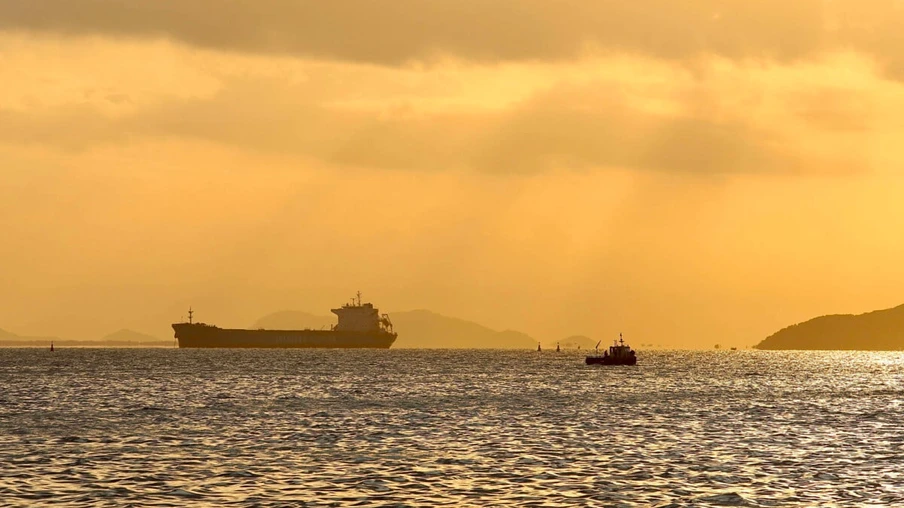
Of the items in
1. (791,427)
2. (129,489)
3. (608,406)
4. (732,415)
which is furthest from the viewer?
(608,406)

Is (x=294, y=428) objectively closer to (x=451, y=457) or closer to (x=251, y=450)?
(x=251, y=450)

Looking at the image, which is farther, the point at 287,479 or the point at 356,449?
the point at 356,449

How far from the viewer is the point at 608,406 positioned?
91.7 m

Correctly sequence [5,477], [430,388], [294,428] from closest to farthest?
[5,477] → [294,428] → [430,388]

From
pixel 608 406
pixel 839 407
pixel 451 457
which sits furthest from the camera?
pixel 839 407

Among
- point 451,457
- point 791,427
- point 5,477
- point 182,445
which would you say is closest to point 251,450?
point 182,445

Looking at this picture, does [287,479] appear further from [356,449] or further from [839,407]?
[839,407]

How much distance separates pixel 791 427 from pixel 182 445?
38.6m

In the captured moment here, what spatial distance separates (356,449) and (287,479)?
11.2 m

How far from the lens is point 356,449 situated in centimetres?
5494

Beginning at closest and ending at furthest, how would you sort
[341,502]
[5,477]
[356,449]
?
1. [341,502]
2. [5,477]
3. [356,449]

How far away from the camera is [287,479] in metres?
43.9

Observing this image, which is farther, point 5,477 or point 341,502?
point 5,477

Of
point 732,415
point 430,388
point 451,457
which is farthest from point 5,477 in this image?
point 430,388
